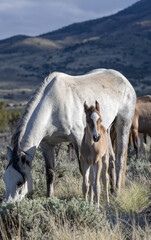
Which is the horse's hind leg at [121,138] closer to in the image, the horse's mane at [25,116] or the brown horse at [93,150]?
the brown horse at [93,150]

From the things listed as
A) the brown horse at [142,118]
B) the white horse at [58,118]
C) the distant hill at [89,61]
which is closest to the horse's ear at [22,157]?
the white horse at [58,118]

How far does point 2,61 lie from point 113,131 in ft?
448

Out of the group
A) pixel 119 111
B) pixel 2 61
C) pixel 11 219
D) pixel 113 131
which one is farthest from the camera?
pixel 2 61

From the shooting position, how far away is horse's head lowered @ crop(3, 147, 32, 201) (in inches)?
205

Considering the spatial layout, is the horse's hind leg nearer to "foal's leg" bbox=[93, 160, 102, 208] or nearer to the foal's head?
"foal's leg" bbox=[93, 160, 102, 208]

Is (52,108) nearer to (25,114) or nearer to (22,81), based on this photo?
(25,114)

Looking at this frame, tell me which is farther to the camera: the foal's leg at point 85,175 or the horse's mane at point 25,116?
the foal's leg at point 85,175

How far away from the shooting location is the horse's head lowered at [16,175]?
5.21 metres

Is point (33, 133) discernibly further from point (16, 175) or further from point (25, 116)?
point (16, 175)

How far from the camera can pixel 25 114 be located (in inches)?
226

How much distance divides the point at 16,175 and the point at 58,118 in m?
1.30

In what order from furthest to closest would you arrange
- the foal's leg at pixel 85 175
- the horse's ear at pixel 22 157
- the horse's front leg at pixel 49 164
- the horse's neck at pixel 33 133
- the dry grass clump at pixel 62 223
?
1. the horse's front leg at pixel 49 164
2. the foal's leg at pixel 85 175
3. the horse's neck at pixel 33 133
4. the horse's ear at pixel 22 157
5. the dry grass clump at pixel 62 223

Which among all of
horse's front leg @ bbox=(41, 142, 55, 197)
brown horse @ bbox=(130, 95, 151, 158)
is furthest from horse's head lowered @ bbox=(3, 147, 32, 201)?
brown horse @ bbox=(130, 95, 151, 158)

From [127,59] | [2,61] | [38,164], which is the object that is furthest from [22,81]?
[38,164]
